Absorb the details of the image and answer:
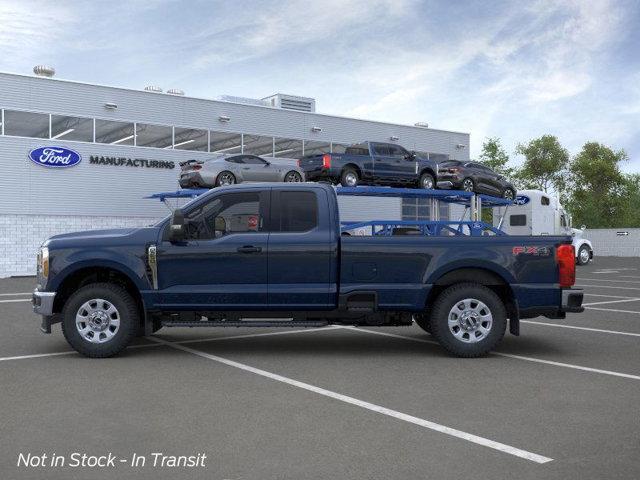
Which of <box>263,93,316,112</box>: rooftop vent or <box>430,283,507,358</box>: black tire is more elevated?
<box>263,93,316,112</box>: rooftop vent

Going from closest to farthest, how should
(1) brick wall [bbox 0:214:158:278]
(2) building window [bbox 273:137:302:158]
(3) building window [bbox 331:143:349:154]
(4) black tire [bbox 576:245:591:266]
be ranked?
1. (1) brick wall [bbox 0:214:158:278]
2. (2) building window [bbox 273:137:302:158]
3. (4) black tire [bbox 576:245:591:266]
4. (3) building window [bbox 331:143:349:154]

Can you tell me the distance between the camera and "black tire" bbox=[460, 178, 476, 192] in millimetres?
23514

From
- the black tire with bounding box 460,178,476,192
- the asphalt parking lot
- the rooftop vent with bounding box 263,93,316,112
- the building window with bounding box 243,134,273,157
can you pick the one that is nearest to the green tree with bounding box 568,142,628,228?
the rooftop vent with bounding box 263,93,316,112

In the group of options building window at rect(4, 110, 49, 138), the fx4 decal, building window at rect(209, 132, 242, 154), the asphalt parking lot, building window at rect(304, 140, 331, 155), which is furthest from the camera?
building window at rect(304, 140, 331, 155)

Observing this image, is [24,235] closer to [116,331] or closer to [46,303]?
[46,303]

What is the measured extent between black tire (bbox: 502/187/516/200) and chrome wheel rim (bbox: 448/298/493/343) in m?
17.7

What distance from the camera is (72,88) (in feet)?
93.1

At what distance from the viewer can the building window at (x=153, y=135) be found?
98.4 feet

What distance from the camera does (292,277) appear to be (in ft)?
26.9

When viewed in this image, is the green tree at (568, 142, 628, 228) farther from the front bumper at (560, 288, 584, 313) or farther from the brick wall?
the front bumper at (560, 288, 584, 313)

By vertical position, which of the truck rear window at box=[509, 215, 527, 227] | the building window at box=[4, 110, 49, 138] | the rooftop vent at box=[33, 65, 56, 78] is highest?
the rooftop vent at box=[33, 65, 56, 78]

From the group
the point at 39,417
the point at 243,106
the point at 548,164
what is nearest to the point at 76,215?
the point at 243,106

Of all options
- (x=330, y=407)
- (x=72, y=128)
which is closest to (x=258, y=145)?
(x=72, y=128)

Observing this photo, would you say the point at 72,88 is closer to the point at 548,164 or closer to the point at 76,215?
the point at 76,215
